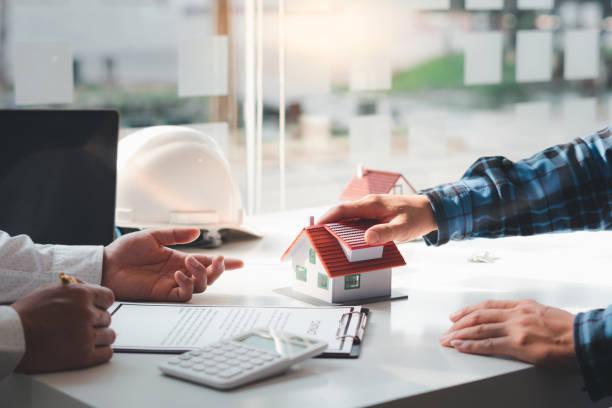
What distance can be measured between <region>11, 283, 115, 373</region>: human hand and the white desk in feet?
0.04

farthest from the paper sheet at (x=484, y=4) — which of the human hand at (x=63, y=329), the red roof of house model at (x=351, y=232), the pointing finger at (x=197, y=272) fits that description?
the human hand at (x=63, y=329)

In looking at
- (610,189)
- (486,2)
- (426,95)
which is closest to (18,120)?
(610,189)

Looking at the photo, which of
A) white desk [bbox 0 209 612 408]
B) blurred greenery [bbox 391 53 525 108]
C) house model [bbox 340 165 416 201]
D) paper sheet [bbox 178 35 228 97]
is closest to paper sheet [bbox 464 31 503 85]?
blurred greenery [bbox 391 53 525 108]

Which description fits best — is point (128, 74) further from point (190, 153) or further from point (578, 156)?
point (578, 156)

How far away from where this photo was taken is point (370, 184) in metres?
1.44

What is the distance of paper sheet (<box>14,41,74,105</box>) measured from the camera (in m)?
1.69

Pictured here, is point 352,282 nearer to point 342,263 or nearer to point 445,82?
point 342,263

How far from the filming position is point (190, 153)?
1.38 meters

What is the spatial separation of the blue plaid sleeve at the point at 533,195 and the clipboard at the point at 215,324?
0.88ft

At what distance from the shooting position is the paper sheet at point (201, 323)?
83cm

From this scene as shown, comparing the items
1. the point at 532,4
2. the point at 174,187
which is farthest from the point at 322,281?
the point at 532,4

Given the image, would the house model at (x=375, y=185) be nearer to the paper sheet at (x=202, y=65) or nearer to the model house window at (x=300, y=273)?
the model house window at (x=300, y=273)

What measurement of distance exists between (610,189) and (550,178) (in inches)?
4.1

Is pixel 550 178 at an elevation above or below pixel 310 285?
above
